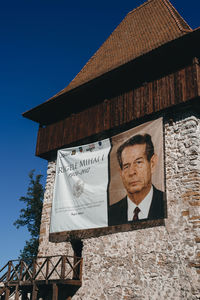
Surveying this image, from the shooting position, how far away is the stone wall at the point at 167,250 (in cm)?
815

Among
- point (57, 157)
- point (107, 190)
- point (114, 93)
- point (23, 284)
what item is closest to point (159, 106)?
point (114, 93)

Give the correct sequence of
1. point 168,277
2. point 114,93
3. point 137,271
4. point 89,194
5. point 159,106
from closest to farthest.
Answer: point 168,277
point 137,271
point 159,106
point 89,194
point 114,93

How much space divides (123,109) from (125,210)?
3.14 meters

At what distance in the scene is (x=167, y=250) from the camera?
8.52m

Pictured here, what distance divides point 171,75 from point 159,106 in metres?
0.94

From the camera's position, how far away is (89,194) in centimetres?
1085

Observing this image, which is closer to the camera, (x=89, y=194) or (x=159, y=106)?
(x=159, y=106)

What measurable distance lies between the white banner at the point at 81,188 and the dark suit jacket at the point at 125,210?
248 mm

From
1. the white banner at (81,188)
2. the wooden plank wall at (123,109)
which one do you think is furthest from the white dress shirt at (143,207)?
the wooden plank wall at (123,109)

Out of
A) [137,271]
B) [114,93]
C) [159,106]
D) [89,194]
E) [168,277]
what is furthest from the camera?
[114,93]

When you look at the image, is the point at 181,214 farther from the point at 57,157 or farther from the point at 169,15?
the point at 169,15

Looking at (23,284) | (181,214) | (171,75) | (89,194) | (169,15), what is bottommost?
(23,284)

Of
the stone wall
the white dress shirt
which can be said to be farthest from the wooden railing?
the white dress shirt

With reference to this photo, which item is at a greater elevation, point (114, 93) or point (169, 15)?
point (169, 15)
